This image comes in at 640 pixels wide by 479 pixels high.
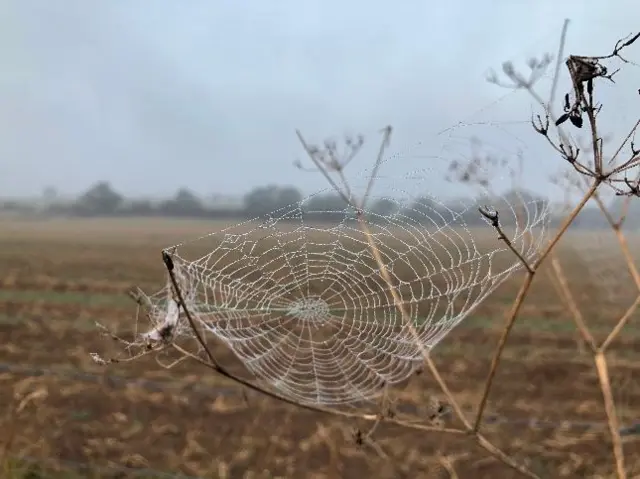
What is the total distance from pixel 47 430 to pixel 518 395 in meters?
5.67

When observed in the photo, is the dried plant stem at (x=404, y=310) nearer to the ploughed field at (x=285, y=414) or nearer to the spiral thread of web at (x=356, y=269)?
the spiral thread of web at (x=356, y=269)

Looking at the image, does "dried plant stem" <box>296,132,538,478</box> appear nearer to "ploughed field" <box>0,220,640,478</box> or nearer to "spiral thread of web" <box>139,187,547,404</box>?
"spiral thread of web" <box>139,187,547,404</box>

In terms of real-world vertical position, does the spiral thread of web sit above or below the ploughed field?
above

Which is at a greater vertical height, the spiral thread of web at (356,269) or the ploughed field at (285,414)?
the spiral thread of web at (356,269)

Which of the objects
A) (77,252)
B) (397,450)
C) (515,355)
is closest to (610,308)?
(515,355)

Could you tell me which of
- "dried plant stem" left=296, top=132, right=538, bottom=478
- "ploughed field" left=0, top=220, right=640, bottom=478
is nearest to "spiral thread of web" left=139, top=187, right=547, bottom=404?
"dried plant stem" left=296, top=132, right=538, bottom=478

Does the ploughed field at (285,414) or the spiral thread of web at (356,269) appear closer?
the spiral thread of web at (356,269)

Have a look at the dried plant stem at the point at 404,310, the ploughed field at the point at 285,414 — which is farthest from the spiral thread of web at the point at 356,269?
the ploughed field at the point at 285,414

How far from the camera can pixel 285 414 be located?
802cm

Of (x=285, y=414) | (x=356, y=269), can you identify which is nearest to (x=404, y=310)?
(x=356, y=269)

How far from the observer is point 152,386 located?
909cm

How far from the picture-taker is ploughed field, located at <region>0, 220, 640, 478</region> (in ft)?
22.0

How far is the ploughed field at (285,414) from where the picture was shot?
6.71 metres

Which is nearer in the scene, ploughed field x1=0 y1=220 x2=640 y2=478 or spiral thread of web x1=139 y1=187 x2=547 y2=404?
spiral thread of web x1=139 y1=187 x2=547 y2=404
